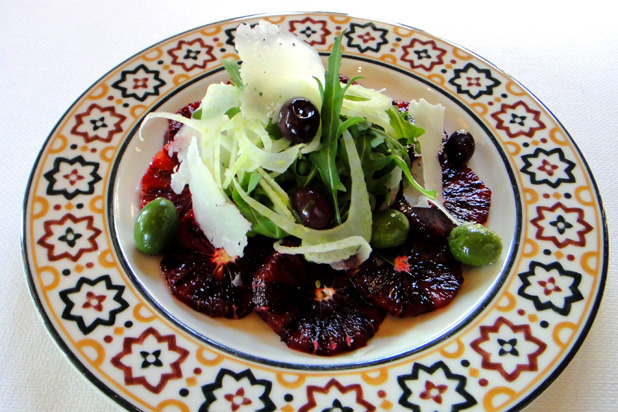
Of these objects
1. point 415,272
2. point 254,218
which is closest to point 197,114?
point 254,218

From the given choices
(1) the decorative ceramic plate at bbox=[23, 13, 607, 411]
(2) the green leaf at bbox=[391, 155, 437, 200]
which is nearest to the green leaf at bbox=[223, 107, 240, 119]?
(1) the decorative ceramic plate at bbox=[23, 13, 607, 411]

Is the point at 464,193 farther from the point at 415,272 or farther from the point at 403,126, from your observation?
the point at 415,272

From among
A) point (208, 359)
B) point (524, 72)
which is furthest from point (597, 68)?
point (208, 359)

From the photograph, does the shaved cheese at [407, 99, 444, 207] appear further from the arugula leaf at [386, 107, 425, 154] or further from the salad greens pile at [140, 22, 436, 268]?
the salad greens pile at [140, 22, 436, 268]

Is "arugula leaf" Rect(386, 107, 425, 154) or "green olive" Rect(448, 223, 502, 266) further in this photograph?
"arugula leaf" Rect(386, 107, 425, 154)

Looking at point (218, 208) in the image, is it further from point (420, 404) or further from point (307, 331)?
point (420, 404)

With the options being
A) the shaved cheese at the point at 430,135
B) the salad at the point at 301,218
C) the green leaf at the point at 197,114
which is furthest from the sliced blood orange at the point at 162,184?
the shaved cheese at the point at 430,135
